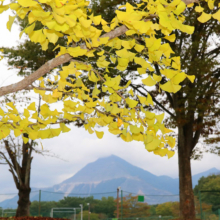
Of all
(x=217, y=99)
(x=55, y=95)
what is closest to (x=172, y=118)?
(x=217, y=99)

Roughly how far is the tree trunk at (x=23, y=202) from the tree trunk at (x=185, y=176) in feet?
17.9

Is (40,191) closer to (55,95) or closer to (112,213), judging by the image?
(112,213)

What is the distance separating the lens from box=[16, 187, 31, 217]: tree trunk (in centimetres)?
934

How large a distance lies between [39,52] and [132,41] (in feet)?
23.6

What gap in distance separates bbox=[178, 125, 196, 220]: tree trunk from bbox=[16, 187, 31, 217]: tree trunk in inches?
215

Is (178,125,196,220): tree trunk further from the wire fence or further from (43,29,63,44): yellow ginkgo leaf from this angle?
(43,29,63,44): yellow ginkgo leaf

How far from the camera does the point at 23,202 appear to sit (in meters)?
9.40

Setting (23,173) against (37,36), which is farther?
(23,173)

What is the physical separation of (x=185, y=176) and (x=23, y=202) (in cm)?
585

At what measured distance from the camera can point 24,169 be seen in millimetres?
9844

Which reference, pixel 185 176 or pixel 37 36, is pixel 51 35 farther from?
pixel 185 176

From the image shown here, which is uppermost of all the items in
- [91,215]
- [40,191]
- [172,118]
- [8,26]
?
[172,118]

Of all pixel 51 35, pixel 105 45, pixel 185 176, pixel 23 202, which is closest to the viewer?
pixel 51 35

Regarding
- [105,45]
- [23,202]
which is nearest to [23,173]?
[23,202]
